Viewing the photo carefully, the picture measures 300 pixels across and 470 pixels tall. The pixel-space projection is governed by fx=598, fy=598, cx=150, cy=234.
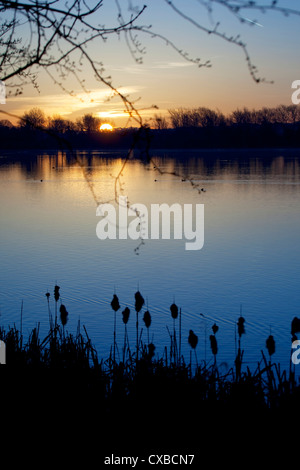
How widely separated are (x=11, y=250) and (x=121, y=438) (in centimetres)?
852

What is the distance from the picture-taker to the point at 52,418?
3746 millimetres

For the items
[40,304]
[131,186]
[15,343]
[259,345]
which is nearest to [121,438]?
[15,343]

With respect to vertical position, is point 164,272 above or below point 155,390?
below

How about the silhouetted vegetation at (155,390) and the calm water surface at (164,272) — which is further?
the calm water surface at (164,272)

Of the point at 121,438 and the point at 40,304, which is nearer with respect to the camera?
the point at 121,438

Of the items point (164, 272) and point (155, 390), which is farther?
point (164, 272)

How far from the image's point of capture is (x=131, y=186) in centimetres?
2608

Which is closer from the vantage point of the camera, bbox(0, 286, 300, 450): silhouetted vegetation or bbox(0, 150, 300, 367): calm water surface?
bbox(0, 286, 300, 450): silhouetted vegetation

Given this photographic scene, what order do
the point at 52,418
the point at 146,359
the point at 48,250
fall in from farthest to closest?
the point at 48,250
the point at 146,359
the point at 52,418

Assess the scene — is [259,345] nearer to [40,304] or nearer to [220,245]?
[40,304]
